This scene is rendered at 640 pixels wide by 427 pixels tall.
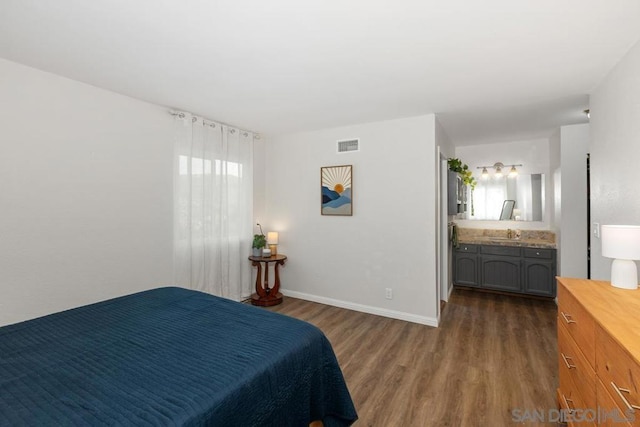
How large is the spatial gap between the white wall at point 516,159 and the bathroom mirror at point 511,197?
7 cm

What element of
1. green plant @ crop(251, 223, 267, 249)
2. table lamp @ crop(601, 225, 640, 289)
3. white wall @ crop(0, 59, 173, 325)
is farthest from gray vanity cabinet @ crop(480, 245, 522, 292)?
white wall @ crop(0, 59, 173, 325)

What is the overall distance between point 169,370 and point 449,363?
2.30 metres

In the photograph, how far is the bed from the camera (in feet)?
3.26

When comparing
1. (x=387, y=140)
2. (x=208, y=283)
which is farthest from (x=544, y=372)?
(x=208, y=283)

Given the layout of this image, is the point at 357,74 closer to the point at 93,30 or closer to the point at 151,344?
the point at 93,30

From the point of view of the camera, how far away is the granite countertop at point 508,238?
4238mm

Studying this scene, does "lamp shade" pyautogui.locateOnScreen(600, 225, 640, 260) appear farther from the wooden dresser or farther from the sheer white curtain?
the sheer white curtain

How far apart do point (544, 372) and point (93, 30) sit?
4071 mm

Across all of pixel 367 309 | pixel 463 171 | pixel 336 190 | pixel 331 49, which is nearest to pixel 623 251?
pixel 331 49

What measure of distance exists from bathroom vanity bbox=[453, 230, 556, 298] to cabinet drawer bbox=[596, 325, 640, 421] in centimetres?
344

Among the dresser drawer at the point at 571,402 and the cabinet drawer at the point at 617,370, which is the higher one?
the cabinet drawer at the point at 617,370

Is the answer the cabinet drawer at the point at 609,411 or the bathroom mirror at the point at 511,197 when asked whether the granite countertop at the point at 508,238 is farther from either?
the cabinet drawer at the point at 609,411

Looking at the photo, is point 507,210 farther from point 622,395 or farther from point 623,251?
point 622,395

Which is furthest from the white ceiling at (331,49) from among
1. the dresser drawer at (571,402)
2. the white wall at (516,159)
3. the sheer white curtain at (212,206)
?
the dresser drawer at (571,402)
